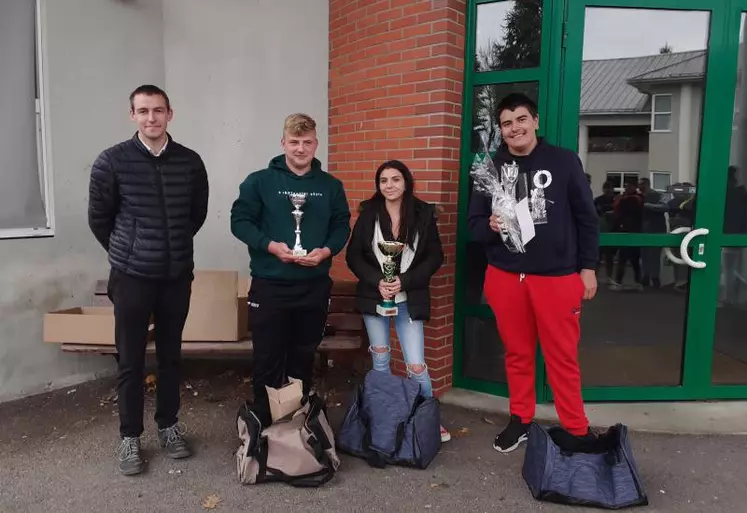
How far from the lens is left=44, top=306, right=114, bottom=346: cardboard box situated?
13.3 feet

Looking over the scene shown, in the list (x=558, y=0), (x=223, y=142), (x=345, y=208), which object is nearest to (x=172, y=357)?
(x=345, y=208)

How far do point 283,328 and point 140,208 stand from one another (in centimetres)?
101

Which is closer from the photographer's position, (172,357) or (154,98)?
(154,98)

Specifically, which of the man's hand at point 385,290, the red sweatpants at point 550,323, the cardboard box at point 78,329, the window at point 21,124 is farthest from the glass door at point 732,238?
the window at point 21,124

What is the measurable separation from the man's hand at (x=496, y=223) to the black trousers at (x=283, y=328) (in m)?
1.00

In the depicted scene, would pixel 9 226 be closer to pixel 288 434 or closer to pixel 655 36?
pixel 288 434

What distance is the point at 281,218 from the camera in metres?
3.32

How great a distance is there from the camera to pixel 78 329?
409 cm

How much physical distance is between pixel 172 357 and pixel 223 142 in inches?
88.3

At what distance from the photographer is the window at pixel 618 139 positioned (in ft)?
13.2

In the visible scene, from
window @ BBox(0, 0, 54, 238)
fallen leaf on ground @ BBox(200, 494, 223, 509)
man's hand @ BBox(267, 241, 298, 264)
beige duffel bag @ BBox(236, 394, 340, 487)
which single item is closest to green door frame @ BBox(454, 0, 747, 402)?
man's hand @ BBox(267, 241, 298, 264)

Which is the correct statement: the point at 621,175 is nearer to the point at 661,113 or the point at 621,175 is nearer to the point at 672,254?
the point at 661,113

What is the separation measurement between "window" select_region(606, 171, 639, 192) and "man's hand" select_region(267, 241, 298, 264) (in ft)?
7.45

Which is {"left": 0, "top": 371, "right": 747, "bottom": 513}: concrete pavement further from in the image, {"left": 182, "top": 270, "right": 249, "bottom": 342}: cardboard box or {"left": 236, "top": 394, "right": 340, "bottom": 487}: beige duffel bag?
{"left": 182, "top": 270, "right": 249, "bottom": 342}: cardboard box
